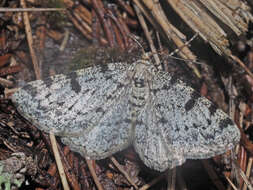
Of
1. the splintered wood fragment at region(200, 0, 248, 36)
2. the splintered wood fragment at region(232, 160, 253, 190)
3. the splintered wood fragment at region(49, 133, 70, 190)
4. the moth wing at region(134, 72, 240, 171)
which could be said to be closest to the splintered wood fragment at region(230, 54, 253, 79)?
the splintered wood fragment at region(200, 0, 248, 36)

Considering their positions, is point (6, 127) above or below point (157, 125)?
above

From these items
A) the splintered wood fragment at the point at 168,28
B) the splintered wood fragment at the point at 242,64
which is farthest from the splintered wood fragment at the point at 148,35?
the splintered wood fragment at the point at 242,64

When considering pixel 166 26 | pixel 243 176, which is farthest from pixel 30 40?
pixel 243 176

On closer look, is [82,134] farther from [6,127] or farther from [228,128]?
[228,128]

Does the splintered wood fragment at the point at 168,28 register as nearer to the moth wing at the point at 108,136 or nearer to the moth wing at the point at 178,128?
the moth wing at the point at 178,128

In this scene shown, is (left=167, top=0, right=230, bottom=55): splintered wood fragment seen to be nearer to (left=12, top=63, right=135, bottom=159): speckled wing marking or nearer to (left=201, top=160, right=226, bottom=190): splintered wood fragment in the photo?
(left=12, top=63, right=135, bottom=159): speckled wing marking

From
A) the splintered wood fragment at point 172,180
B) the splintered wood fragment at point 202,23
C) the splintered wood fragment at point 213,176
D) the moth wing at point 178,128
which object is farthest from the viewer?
the splintered wood fragment at point 202,23

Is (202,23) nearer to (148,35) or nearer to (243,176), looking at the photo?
(148,35)

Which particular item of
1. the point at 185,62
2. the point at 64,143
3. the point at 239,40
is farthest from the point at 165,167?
the point at 239,40
